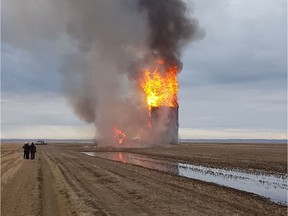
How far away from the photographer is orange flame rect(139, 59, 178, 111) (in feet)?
303

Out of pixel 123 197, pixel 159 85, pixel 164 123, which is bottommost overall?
pixel 123 197

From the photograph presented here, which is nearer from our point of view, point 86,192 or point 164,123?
point 86,192

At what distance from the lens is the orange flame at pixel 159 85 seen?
92.4 m

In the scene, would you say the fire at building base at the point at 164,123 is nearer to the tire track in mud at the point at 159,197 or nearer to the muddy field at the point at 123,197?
the muddy field at the point at 123,197

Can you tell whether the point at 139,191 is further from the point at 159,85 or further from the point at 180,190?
the point at 159,85

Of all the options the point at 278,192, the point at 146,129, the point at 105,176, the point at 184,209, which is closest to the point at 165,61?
the point at 146,129

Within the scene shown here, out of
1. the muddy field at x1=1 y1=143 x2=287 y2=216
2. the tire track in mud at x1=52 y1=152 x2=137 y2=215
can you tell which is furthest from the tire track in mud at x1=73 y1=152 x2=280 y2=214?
the tire track in mud at x1=52 y1=152 x2=137 y2=215

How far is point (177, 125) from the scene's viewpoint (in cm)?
10262

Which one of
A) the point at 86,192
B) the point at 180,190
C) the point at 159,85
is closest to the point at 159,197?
the point at 180,190

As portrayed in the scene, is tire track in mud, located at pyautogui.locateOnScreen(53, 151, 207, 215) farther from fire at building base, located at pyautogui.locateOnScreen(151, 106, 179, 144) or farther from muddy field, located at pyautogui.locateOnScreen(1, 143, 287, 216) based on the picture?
fire at building base, located at pyautogui.locateOnScreen(151, 106, 179, 144)

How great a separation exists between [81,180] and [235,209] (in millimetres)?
12811

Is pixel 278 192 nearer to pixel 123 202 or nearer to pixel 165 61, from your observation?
pixel 123 202

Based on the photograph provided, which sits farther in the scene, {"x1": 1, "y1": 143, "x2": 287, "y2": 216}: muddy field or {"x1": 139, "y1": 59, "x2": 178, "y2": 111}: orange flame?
{"x1": 139, "y1": 59, "x2": 178, "y2": 111}: orange flame

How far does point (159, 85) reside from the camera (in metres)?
93.6
